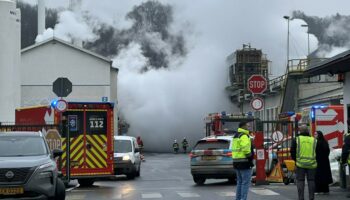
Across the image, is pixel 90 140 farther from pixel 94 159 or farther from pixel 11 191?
pixel 11 191

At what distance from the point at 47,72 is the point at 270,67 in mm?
21192

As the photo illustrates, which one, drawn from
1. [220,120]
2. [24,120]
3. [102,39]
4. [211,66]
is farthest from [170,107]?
[102,39]

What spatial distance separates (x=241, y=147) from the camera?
13062mm

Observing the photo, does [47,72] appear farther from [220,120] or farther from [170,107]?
[220,120]

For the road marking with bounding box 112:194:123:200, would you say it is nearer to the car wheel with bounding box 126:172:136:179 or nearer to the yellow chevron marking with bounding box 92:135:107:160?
the yellow chevron marking with bounding box 92:135:107:160

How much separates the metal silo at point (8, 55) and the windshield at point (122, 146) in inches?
758

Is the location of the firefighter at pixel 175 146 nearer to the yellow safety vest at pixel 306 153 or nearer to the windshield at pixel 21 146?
the windshield at pixel 21 146

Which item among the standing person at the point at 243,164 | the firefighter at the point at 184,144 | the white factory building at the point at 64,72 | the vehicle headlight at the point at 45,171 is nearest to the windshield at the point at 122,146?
the vehicle headlight at the point at 45,171

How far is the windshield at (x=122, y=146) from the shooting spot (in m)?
24.7

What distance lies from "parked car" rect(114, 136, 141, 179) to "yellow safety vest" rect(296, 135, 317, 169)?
38.2 ft

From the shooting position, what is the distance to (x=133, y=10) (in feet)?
326

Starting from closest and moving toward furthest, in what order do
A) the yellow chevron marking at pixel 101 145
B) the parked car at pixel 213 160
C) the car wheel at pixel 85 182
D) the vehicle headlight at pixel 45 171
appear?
the vehicle headlight at pixel 45 171, the parked car at pixel 213 160, the yellow chevron marking at pixel 101 145, the car wheel at pixel 85 182

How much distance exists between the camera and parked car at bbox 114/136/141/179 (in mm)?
23984

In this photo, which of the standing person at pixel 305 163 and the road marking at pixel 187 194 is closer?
the standing person at pixel 305 163
